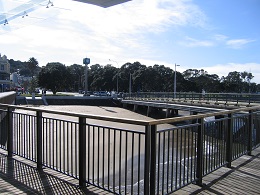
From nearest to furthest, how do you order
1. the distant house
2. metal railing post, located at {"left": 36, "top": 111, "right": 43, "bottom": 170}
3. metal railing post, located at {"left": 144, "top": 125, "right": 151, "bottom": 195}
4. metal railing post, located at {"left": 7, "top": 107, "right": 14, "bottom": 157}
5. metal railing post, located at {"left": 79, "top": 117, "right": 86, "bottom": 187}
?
metal railing post, located at {"left": 144, "top": 125, "right": 151, "bottom": 195}
metal railing post, located at {"left": 79, "top": 117, "right": 86, "bottom": 187}
metal railing post, located at {"left": 36, "top": 111, "right": 43, "bottom": 170}
metal railing post, located at {"left": 7, "top": 107, "right": 14, "bottom": 157}
the distant house

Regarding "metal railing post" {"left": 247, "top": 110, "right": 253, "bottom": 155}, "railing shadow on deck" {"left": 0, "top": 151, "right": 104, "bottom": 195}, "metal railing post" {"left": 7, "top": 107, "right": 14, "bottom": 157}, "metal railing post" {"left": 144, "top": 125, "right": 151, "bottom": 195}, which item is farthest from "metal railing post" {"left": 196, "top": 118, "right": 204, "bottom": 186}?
"metal railing post" {"left": 7, "top": 107, "right": 14, "bottom": 157}

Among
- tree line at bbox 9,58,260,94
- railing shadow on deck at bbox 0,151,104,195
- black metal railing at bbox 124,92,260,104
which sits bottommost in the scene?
railing shadow on deck at bbox 0,151,104,195

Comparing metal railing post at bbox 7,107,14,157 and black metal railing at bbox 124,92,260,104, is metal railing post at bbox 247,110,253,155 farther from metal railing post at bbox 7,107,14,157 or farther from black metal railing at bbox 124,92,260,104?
Answer: black metal railing at bbox 124,92,260,104

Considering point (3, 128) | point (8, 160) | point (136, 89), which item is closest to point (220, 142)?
point (8, 160)

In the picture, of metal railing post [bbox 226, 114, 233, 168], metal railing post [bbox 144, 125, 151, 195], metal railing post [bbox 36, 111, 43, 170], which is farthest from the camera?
metal railing post [bbox 226, 114, 233, 168]

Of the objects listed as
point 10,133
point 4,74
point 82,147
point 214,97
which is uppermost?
point 4,74

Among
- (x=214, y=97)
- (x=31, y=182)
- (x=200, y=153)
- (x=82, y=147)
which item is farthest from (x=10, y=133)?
(x=214, y=97)

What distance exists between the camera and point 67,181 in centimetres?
475

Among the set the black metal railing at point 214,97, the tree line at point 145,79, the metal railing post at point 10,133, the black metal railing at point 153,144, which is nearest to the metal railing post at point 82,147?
the black metal railing at point 153,144

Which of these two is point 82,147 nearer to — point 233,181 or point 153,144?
point 153,144

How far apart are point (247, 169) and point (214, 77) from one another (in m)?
95.0

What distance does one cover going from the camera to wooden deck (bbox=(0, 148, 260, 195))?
438 centimetres

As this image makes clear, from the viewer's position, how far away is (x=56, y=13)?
10938mm

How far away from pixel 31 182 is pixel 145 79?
80490 mm
